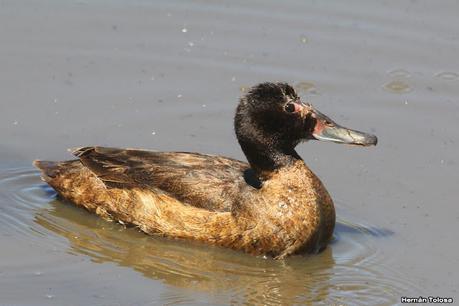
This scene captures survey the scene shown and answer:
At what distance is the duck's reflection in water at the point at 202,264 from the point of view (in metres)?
10.0

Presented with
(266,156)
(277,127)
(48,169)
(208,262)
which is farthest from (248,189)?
(48,169)

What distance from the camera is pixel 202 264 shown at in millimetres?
10484

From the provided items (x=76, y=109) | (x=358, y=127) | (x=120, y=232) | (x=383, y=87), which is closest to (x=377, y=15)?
(x=383, y=87)

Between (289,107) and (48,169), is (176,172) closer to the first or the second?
(289,107)

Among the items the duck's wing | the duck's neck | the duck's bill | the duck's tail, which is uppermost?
the duck's bill

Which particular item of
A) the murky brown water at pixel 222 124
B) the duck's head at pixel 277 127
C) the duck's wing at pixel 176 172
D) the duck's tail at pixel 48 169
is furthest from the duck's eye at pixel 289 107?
the duck's tail at pixel 48 169

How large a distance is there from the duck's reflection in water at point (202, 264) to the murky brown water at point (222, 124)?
0.06 feet

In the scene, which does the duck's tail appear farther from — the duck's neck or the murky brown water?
the duck's neck

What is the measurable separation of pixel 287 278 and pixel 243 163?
4.91ft

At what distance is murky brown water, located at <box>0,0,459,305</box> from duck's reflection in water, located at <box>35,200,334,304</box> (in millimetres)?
18

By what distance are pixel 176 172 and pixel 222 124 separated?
1.92 m

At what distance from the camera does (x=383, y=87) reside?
13.6 metres

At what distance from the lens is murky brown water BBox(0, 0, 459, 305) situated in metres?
10.1

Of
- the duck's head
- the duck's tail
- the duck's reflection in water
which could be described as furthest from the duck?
the duck's tail
